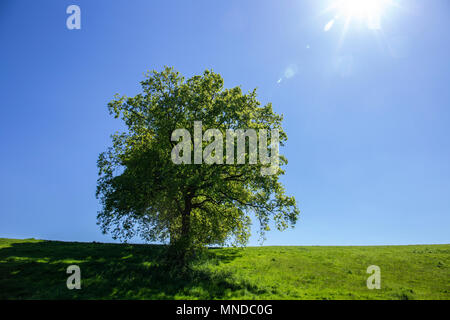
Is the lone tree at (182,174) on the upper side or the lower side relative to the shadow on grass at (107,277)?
upper

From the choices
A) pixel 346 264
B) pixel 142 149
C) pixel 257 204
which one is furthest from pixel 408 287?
pixel 142 149

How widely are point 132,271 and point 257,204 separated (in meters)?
13.0

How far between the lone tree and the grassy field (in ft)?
9.63

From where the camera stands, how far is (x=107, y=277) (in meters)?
18.2

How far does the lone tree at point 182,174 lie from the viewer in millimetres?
21016

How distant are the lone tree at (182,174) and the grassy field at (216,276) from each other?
9.63ft

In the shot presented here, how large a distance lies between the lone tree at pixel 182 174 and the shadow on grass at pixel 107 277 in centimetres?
239

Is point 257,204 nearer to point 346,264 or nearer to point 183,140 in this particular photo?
point 183,140

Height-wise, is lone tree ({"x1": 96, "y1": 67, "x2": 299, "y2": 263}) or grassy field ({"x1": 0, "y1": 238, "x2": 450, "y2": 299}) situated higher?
lone tree ({"x1": 96, "y1": 67, "x2": 299, "y2": 263})

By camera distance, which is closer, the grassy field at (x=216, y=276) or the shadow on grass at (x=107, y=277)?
the shadow on grass at (x=107, y=277)

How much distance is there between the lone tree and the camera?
2102cm

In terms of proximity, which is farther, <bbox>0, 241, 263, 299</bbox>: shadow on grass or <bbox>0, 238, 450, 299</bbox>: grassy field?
<bbox>0, 238, 450, 299</bbox>: grassy field

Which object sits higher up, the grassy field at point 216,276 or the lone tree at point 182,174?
the lone tree at point 182,174

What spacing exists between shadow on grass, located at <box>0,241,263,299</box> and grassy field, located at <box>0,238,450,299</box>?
0.06 metres
